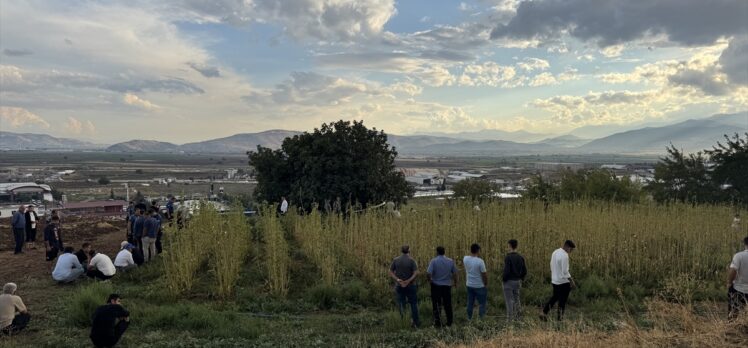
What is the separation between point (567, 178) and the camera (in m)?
→ 29.0

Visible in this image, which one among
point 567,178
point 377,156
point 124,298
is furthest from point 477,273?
point 567,178

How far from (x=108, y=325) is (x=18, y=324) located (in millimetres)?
2141

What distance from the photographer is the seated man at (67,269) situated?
38.9 feet

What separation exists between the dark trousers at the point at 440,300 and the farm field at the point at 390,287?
23 cm

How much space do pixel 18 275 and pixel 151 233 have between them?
3132 mm

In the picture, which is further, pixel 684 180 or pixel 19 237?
pixel 684 180

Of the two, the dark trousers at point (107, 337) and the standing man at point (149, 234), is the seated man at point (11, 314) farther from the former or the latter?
the standing man at point (149, 234)

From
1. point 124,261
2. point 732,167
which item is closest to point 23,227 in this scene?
point 124,261

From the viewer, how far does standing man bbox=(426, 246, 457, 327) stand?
29.8ft

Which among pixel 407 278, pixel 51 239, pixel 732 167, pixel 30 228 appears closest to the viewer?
pixel 407 278

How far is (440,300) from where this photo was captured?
9.30 m

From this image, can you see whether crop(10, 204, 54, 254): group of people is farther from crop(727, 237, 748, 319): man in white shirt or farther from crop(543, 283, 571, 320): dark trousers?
crop(727, 237, 748, 319): man in white shirt

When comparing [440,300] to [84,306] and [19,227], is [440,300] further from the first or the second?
[19,227]

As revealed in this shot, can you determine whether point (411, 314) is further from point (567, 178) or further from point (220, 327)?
point (567, 178)
